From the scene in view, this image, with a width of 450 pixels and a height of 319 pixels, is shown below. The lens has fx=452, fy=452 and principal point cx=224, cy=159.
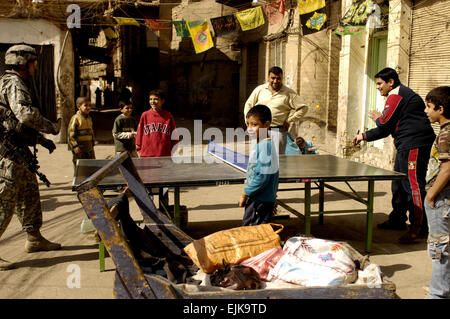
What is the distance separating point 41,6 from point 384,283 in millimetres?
A: 13114

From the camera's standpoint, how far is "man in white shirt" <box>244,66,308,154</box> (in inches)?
275

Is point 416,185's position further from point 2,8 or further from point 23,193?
point 2,8

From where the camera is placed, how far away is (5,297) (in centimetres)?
396

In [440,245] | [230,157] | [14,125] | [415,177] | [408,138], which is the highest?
[14,125]

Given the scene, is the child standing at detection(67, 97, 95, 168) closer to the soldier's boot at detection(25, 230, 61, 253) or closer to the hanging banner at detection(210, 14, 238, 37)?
the soldier's boot at detection(25, 230, 61, 253)

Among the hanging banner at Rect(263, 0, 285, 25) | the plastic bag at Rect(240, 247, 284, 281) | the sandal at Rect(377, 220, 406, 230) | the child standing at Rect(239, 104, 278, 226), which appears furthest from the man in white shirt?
the hanging banner at Rect(263, 0, 285, 25)

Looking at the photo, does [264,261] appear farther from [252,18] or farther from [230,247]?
[252,18]

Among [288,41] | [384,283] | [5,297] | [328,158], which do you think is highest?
[288,41]

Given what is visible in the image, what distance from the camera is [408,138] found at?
17.9 feet

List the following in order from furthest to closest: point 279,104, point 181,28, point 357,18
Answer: point 181,28 → point 357,18 → point 279,104

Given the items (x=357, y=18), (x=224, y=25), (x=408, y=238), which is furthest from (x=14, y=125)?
(x=224, y=25)

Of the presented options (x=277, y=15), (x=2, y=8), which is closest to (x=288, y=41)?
(x=277, y=15)

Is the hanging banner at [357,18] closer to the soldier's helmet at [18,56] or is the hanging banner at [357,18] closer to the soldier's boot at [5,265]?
the soldier's helmet at [18,56]

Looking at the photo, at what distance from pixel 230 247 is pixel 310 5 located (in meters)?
9.03
